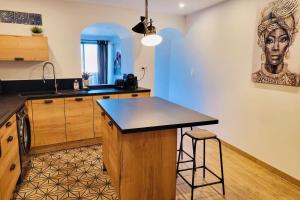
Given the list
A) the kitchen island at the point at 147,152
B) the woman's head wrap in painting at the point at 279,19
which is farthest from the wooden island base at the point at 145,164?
the woman's head wrap in painting at the point at 279,19

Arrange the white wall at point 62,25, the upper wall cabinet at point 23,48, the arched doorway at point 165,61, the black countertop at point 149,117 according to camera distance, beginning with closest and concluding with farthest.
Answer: the black countertop at point 149,117 < the upper wall cabinet at point 23,48 < the white wall at point 62,25 < the arched doorway at point 165,61

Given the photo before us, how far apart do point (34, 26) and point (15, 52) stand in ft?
1.84

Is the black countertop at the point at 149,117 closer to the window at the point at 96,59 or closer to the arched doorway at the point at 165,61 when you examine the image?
Result: the arched doorway at the point at 165,61

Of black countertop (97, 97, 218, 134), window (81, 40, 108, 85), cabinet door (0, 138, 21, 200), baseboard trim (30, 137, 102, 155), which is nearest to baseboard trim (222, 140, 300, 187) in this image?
black countertop (97, 97, 218, 134)

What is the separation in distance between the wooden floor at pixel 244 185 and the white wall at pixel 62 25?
2.63 meters

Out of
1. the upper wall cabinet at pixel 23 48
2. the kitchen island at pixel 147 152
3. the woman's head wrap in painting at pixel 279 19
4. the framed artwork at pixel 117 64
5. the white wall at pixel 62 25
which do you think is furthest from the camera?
the framed artwork at pixel 117 64

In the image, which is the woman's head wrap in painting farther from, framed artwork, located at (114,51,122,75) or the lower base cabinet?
framed artwork, located at (114,51,122,75)

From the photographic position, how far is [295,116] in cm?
252

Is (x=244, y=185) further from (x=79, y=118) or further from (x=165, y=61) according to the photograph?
(x=165, y=61)

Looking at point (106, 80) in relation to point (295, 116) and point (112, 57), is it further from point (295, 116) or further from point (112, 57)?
point (295, 116)

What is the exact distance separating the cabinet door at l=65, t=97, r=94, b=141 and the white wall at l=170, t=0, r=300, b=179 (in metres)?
2.18

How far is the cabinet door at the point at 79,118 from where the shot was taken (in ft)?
10.9

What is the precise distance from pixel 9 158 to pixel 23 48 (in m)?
1.75

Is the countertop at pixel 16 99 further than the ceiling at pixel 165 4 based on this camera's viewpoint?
No
